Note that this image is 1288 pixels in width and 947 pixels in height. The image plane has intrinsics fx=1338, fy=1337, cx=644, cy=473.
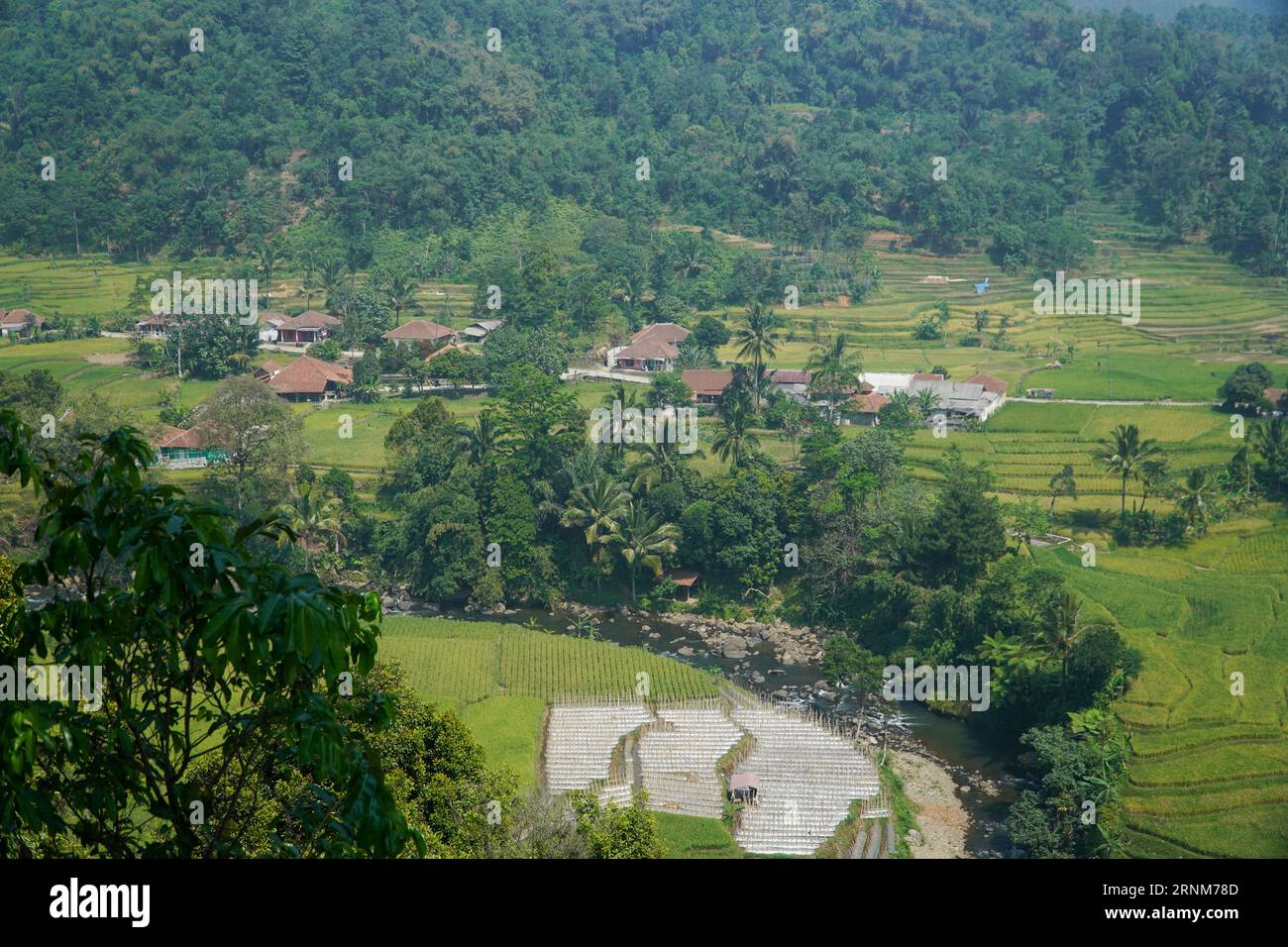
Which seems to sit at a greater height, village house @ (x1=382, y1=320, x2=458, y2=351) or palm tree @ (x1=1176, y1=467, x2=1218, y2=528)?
village house @ (x1=382, y1=320, x2=458, y2=351)

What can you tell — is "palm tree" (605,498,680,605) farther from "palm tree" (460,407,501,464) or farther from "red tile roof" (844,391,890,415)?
"red tile roof" (844,391,890,415)

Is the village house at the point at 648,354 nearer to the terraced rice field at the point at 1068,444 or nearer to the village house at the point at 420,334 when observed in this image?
the village house at the point at 420,334

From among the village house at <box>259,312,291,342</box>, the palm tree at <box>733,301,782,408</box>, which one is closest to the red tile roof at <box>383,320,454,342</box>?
the village house at <box>259,312,291,342</box>

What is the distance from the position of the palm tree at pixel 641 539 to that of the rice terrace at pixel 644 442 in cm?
9

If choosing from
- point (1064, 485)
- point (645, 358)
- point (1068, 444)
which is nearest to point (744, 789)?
point (1064, 485)

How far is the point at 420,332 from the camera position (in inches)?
1351

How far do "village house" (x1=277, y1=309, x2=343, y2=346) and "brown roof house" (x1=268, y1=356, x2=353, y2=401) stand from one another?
11.5 feet

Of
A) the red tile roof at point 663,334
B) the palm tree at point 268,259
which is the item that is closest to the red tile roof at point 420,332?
the palm tree at point 268,259

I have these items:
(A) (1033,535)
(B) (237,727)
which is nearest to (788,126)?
(A) (1033,535)

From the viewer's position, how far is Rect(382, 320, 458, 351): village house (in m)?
33.8

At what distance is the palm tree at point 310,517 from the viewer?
71.3ft

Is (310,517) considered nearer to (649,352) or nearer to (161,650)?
(649,352)

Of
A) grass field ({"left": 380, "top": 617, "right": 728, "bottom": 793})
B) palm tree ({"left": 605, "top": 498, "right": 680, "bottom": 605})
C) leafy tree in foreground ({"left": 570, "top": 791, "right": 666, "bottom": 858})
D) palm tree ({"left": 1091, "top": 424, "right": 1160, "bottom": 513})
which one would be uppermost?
palm tree ({"left": 1091, "top": 424, "right": 1160, "bottom": 513})

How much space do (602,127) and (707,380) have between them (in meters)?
23.3
